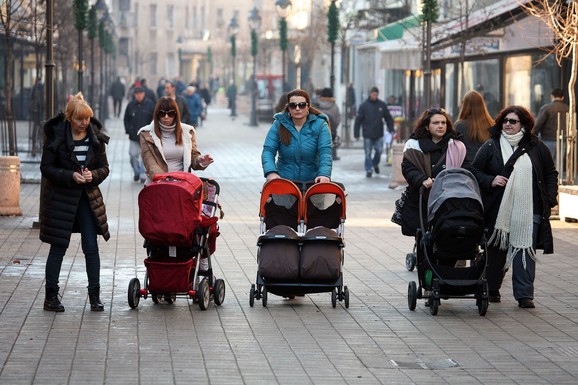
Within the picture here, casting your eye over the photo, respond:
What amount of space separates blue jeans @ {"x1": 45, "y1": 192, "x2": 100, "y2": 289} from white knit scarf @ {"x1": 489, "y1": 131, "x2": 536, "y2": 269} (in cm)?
324

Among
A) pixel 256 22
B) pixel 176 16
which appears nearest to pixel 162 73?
pixel 176 16

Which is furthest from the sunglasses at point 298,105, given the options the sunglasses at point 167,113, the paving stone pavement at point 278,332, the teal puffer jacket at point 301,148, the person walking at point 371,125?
the person walking at point 371,125

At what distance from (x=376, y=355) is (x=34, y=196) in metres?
13.9

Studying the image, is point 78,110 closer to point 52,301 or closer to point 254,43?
point 52,301

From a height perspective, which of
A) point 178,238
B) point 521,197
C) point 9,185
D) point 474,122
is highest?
point 474,122

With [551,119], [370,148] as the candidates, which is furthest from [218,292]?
[370,148]

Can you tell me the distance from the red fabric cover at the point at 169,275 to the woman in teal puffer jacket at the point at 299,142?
47.8 inches

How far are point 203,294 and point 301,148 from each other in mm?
1537

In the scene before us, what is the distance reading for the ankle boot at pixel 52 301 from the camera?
11.1 metres

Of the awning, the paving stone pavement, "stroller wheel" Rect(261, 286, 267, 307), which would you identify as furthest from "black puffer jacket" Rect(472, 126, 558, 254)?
the awning

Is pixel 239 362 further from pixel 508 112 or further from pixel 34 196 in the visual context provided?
pixel 34 196

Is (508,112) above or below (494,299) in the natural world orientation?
above

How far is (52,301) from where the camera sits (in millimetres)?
11094

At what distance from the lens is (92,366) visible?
8844 mm
